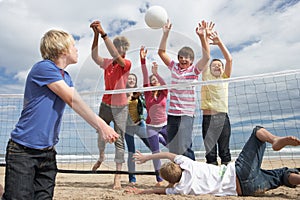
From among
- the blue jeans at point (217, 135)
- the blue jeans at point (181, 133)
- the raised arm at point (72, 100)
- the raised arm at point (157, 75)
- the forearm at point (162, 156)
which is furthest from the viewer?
the blue jeans at point (217, 135)

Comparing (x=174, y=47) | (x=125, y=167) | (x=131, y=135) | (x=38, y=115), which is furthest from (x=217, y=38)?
(x=38, y=115)

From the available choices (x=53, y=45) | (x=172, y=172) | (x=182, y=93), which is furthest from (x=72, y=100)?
(x=182, y=93)

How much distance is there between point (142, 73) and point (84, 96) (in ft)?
3.15

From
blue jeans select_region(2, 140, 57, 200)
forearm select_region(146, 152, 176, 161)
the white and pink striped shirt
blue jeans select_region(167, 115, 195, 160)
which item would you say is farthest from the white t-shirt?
blue jeans select_region(2, 140, 57, 200)

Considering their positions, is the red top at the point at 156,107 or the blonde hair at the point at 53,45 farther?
the red top at the point at 156,107

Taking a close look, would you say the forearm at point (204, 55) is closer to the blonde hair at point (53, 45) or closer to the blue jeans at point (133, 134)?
the blue jeans at point (133, 134)

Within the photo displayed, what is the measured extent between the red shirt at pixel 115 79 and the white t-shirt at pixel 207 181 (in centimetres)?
141

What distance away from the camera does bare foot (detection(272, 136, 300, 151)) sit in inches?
129

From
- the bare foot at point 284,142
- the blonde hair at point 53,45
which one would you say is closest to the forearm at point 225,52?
the bare foot at point 284,142

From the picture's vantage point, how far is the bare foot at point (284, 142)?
129 inches

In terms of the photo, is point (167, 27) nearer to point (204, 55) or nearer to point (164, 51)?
point (164, 51)

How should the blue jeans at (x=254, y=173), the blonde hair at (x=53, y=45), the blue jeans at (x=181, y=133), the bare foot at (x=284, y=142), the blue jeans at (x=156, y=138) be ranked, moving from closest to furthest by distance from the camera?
the blonde hair at (x=53, y=45), the bare foot at (x=284, y=142), the blue jeans at (x=254, y=173), the blue jeans at (x=181, y=133), the blue jeans at (x=156, y=138)

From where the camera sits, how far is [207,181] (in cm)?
364

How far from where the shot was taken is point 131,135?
15.5 feet
